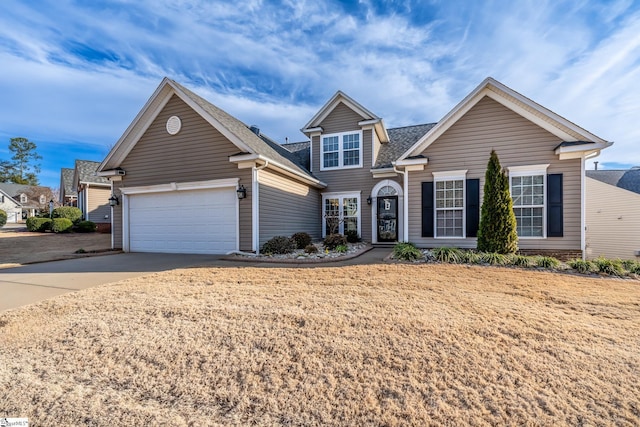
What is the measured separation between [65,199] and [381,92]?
33.4 meters

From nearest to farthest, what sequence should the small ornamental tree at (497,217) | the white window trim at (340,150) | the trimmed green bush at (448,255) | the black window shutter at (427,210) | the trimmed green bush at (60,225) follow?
the trimmed green bush at (448,255)
the small ornamental tree at (497,217)
the black window shutter at (427,210)
the white window trim at (340,150)
the trimmed green bush at (60,225)

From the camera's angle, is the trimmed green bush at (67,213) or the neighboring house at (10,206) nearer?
the trimmed green bush at (67,213)

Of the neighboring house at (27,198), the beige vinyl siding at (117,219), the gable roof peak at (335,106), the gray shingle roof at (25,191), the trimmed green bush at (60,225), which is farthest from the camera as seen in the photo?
the gray shingle roof at (25,191)

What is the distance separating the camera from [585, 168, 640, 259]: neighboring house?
12070 mm

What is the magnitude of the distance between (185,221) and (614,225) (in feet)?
59.1

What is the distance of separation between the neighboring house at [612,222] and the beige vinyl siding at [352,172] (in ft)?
32.0

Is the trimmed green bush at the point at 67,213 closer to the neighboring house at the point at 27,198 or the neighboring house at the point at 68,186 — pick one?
the neighboring house at the point at 68,186

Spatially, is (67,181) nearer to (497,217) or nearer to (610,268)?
(497,217)

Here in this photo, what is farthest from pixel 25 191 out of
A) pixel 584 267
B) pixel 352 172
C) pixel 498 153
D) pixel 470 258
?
pixel 584 267

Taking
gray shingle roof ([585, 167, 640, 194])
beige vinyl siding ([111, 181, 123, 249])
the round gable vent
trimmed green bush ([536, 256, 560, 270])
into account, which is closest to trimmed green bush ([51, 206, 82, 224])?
beige vinyl siding ([111, 181, 123, 249])

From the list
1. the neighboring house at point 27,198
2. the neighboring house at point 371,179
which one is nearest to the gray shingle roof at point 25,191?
the neighboring house at point 27,198

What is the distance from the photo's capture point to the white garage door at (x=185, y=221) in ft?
31.1

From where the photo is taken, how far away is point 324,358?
2.64 m

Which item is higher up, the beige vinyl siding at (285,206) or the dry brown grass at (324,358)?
the beige vinyl siding at (285,206)
